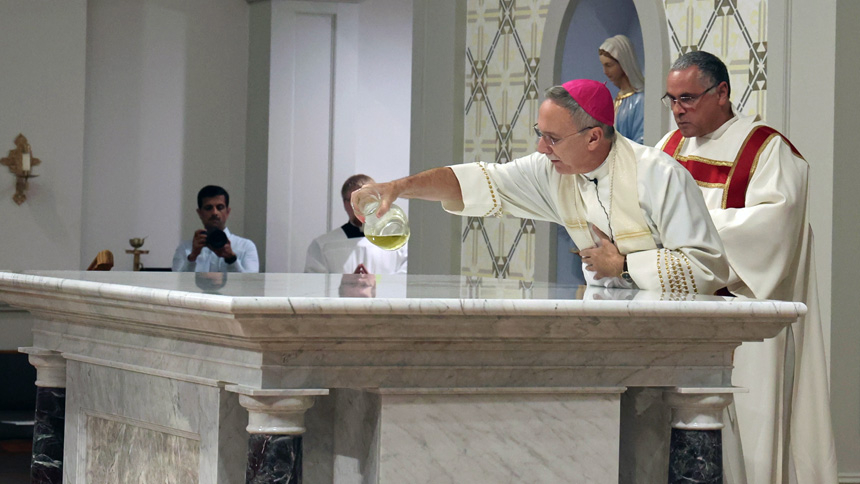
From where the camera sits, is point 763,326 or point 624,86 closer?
point 763,326

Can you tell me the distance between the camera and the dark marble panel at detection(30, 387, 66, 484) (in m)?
3.14

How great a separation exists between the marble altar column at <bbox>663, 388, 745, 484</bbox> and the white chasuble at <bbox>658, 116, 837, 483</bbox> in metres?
1.39

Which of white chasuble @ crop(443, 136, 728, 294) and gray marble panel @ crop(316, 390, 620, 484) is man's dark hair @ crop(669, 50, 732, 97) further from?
gray marble panel @ crop(316, 390, 620, 484)

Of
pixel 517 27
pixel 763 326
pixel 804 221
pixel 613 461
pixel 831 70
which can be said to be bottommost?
pixel 613 461

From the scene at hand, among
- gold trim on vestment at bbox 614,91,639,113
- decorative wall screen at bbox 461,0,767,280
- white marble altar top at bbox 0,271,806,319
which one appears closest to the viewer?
white marble altar top at bbox 0,271,806,319

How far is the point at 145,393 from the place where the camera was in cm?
280

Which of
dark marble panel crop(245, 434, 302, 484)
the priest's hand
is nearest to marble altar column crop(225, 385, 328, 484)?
dark marble panel crop(245, 434, 302, 484)

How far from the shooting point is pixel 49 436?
3154mm

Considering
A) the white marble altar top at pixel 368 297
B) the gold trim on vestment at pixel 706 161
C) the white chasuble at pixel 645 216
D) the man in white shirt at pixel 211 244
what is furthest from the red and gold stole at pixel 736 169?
the man in white shirt at pixel 211 244

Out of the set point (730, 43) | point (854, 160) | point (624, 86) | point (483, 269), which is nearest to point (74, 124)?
point (483, 269)

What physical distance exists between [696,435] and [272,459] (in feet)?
3.08

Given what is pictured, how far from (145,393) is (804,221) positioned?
2.42m

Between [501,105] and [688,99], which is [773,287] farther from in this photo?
[501,105]

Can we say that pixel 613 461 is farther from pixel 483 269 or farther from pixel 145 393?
pixel 483 269
